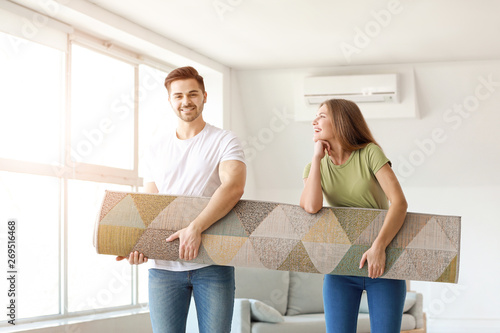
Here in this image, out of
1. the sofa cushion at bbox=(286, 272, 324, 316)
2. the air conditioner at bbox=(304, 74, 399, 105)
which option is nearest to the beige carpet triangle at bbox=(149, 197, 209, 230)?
the sofa cushion at bbox=(286, 272, 324, 316)

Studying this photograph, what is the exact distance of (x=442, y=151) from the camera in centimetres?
568

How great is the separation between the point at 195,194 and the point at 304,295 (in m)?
2.76

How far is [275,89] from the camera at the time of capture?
18.7 feet

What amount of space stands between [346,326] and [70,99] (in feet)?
9.14

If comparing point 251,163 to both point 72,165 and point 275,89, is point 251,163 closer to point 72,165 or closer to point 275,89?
point 275,89

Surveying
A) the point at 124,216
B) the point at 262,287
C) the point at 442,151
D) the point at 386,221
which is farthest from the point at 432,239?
the point at 442,151

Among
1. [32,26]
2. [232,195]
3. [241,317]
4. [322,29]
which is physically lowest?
[241,317]

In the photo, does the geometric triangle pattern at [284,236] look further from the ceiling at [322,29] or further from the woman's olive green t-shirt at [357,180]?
the ceiling at [322,29]

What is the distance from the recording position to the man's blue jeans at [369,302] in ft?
6.32

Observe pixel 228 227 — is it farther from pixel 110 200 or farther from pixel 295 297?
pixel 295 297

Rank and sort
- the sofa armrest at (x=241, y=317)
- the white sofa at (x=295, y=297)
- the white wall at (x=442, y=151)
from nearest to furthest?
1. the sofa armrest at (x=241, y=317)
2. the white sofa at (x=295, y=297)
3. the white wall at (x=442, y=151)

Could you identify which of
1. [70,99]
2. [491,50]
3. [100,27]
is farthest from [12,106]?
[491,50]

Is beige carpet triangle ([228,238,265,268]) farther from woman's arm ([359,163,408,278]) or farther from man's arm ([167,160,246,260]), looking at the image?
woman's arm ([359,163,408,278])

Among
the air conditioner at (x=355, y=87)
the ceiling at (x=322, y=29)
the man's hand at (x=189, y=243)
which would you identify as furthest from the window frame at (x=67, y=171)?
the man's hand at (x=189, y=243)
